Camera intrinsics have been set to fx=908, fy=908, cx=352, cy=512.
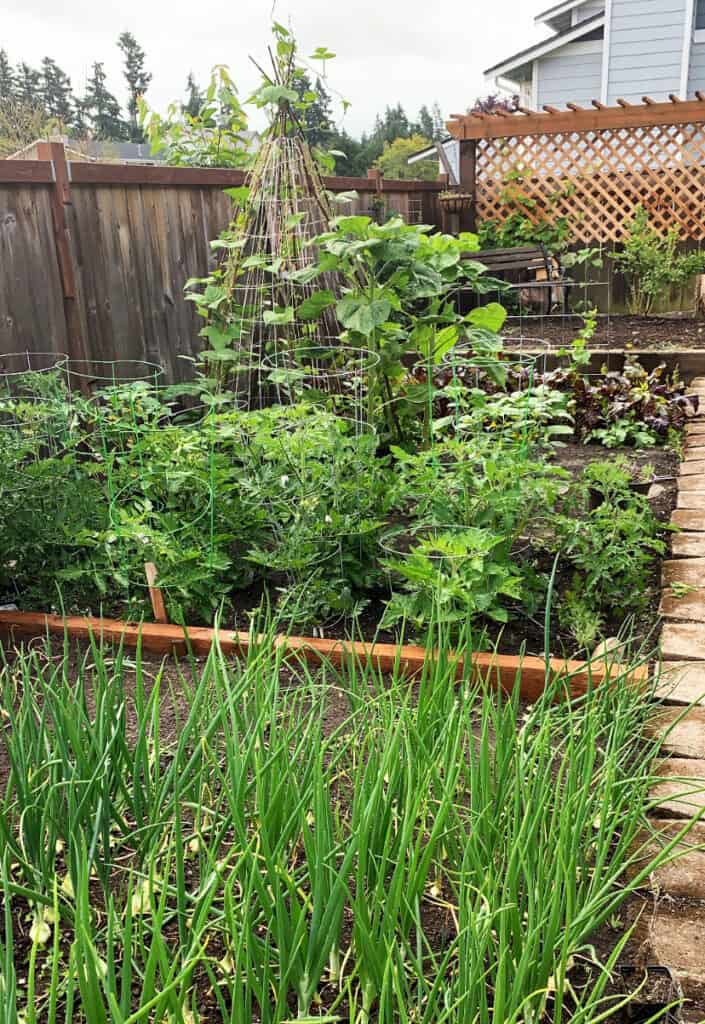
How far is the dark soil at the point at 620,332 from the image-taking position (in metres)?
6.69

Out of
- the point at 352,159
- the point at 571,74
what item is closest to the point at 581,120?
the point at 571,74

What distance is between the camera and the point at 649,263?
27.8 ft

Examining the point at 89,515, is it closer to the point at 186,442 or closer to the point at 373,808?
the point at 186,442

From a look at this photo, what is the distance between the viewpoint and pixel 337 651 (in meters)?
2.41

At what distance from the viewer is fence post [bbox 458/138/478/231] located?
30.3ft

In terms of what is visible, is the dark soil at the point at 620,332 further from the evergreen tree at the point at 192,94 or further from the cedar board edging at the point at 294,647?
the evergreen tree at the point at 192,94

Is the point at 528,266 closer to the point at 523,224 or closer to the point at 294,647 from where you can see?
the point at 523,224

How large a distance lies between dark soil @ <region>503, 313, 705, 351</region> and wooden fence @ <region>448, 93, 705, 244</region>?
1.60m

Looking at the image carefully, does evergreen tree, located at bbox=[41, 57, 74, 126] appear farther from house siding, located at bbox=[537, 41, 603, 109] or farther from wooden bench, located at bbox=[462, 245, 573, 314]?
wooden bench, located at bbox=[462, 245, 573, 314]

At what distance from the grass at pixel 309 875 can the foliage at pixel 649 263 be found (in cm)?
743

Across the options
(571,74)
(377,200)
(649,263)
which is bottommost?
(649,263)

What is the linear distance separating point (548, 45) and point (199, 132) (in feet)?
33.0

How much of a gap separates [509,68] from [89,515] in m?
15.0

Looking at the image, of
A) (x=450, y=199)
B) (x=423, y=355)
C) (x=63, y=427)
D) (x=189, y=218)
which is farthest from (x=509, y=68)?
(x=63, y=427)
